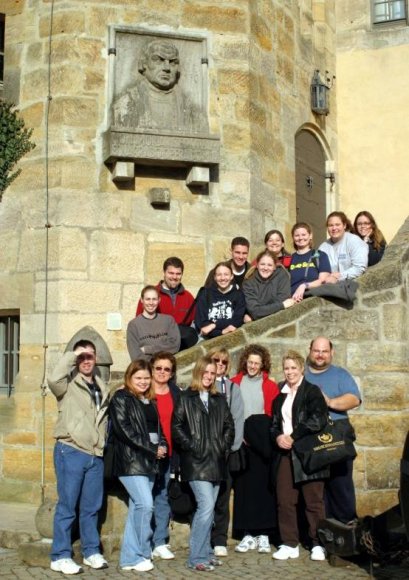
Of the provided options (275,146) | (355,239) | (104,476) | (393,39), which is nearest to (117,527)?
(104,476)

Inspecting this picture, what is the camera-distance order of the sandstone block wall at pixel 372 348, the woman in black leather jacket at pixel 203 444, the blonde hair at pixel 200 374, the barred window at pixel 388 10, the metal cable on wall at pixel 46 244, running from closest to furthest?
the woman in black leather jacket at pixel 203 444 → the blonde hair at pixel 200 374 → the sandstone block wall at pixel 372 348 → the metal cable on wall at pixel 46 244 → the barred window at pixel 388 10

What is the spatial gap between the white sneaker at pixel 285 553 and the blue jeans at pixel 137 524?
38.6 inches

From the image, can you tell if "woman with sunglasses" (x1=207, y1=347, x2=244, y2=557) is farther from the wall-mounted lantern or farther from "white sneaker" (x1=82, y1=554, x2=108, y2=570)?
the wall-mounted lantern

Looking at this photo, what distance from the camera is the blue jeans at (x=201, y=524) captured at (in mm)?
6395

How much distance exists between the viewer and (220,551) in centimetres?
676

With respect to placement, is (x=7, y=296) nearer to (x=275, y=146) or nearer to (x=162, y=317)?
(x=162, y=317)

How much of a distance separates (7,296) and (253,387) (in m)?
3.71

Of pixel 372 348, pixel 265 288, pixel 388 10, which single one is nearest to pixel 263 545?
pixel 372 348

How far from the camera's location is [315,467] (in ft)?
21.5

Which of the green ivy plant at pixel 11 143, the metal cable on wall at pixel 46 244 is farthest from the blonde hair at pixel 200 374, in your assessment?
the green ivy plant at pixel 11 143

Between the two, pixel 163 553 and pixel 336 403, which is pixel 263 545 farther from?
pixel 336 403

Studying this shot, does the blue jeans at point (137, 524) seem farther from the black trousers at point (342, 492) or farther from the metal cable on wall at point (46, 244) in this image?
the metal cable on wall at point (46, 244)

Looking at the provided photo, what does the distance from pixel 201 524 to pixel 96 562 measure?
32.0 inches

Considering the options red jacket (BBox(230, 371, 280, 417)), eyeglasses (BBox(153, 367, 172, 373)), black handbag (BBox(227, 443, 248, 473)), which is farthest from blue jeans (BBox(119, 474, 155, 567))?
red jacket (BBox(230, 371, 280, 417))
